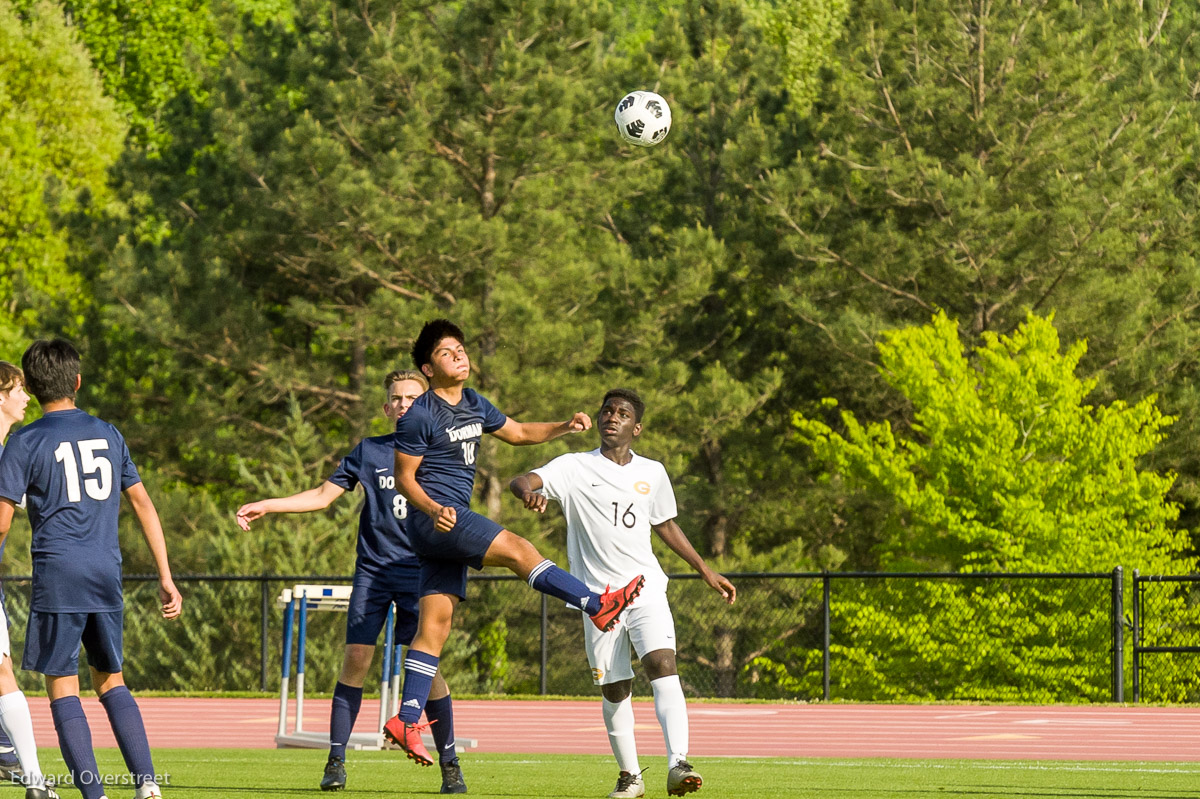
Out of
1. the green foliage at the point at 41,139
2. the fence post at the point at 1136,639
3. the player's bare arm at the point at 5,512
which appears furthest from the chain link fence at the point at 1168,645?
the green foliage at the point at 41,139

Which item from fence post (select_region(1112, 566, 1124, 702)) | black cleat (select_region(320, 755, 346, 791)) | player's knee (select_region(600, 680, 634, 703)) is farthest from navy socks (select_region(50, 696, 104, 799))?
fence post (select_region(1112, 566, 1124, 702))

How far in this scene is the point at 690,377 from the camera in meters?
35.8

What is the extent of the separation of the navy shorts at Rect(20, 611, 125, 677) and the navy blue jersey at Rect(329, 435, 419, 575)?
2.27 metres

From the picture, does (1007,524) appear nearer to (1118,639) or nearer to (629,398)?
(1118,639)

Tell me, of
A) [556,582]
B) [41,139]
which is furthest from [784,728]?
[41,139]

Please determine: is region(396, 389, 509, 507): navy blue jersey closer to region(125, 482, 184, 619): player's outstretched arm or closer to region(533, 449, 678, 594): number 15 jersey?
region(533, 449, 678, 594): number 15 jersey

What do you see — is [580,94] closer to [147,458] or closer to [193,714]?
[147,458]

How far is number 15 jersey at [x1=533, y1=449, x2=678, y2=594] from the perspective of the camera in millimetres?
8688

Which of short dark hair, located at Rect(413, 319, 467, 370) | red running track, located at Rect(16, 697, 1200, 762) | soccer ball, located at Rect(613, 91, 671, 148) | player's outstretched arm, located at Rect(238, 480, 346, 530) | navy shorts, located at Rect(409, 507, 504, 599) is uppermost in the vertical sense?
soccer ball, located at Rect(613, 91, 671, 148)

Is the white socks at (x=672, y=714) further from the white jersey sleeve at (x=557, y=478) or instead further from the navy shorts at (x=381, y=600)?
the navy shorts at (x=381, y=600)

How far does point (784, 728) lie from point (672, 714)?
300 inches

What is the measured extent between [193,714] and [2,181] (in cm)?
2505

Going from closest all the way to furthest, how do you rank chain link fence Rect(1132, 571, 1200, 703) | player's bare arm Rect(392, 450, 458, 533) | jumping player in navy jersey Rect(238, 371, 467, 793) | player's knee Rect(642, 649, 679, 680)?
player's bare arm Rect(392, 450, 458, 533) → player's knee Rect(642, 649, 679, 680) → jumping player in navy jersey Rect(238, 371, 467, 793) → chain link fence Rect(1132, 571, 1200, 703)

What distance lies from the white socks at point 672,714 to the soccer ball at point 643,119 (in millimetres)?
9861
